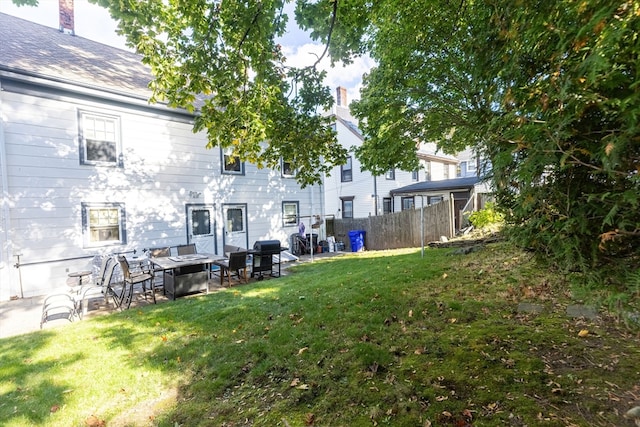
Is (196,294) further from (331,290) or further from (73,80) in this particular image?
(73,80)

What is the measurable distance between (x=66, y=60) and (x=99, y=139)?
2782 mm

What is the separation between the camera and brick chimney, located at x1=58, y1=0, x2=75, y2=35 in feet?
36.8

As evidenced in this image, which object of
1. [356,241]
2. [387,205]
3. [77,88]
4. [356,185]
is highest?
[77,88]

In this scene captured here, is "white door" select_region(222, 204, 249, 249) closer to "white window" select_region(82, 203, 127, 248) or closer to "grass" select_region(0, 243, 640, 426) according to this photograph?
"white window" select_region(82, 203, 127, 248)

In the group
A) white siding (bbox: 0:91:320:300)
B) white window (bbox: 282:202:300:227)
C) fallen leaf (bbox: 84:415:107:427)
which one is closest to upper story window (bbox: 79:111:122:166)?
white siding (bbox: 0:91:320:300)

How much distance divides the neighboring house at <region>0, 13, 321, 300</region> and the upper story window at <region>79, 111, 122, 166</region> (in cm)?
2

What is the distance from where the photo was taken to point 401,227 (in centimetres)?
1402

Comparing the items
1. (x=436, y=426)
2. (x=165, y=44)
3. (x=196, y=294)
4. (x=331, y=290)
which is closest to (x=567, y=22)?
(x=436, y=426)

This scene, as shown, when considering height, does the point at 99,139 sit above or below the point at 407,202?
above

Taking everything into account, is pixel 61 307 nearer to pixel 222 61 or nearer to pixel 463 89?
pixel 222 61

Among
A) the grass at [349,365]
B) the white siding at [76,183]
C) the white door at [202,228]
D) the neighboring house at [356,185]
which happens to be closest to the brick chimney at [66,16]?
the white siding at [76,183]

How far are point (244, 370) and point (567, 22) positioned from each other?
13.0 feet

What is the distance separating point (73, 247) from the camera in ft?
27.2

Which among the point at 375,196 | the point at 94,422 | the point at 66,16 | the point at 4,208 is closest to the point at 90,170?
the point at 4,208
